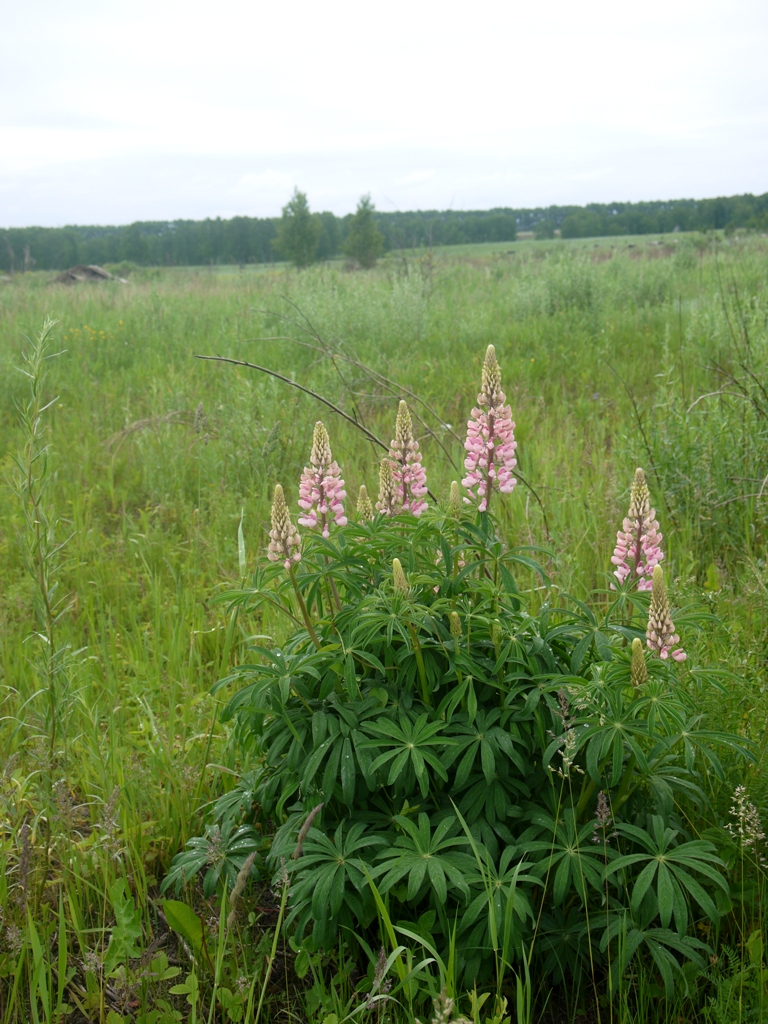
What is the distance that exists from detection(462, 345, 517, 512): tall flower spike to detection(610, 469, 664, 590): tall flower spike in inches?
12.5

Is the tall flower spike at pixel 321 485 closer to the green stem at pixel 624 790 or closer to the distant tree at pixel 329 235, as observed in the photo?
the green stem at pixel 624 790

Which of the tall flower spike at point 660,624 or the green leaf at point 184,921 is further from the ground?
the tall flower spike at point 660,624

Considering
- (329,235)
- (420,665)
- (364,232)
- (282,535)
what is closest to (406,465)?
(282,535)

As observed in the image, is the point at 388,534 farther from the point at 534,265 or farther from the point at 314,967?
the point at 534,265

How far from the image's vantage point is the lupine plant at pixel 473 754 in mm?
1528

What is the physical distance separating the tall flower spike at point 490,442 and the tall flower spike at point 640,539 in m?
0.32

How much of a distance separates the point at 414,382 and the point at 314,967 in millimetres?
5165

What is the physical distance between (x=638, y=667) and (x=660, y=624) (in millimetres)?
172

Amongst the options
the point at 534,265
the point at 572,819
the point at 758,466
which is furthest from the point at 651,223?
the point at 572,819

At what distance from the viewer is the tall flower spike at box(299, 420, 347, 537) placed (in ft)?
6.07

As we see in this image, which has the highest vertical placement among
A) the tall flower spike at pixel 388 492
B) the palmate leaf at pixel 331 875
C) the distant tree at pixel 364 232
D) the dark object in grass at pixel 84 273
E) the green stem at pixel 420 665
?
the distant tree at pixel 364 232

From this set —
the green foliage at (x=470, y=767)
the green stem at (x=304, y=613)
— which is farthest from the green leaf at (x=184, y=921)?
the green stem at (x=304, y=613)

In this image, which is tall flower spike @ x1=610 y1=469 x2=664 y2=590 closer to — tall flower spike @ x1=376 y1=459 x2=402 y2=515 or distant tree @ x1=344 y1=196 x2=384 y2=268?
tall flower spike @ x1=376 y1=459 x2=402 y2=515

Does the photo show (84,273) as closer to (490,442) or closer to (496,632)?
(490,442)
